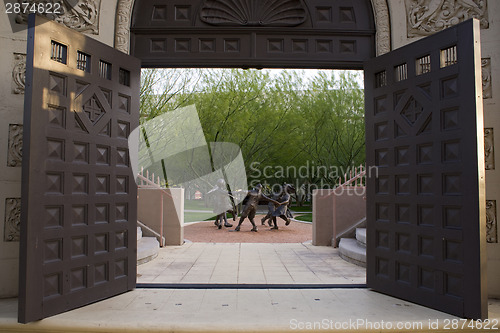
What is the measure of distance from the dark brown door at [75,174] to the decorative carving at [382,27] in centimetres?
325

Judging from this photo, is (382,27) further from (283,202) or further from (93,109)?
(283,202)

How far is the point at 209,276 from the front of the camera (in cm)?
580

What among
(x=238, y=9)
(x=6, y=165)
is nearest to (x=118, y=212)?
(x=6, y=165)

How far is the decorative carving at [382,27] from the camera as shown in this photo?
15.7ft

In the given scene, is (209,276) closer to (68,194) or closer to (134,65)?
(68,194)

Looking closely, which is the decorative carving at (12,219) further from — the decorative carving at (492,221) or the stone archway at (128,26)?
the decorative carving at (492,221)

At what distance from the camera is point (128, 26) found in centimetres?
488

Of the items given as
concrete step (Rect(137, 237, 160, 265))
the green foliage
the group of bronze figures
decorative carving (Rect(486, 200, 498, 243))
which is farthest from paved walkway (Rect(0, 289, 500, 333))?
the green foliage

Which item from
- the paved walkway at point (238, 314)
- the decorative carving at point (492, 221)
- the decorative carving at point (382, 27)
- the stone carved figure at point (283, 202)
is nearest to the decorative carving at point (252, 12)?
the decorative carving at point (382, 27)

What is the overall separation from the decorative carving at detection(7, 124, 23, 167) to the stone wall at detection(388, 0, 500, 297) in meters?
4.88

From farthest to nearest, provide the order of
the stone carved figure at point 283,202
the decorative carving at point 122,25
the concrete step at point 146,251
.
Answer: the stone carved figure at point 283,202 < the concrete step at point 146,251 < the decorative carving at point 122,25

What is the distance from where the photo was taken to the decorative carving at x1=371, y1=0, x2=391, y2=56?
4797 millimetres

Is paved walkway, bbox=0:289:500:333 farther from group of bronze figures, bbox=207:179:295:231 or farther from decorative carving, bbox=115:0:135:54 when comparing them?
group of bronze figures, bbox=207:179:295:231

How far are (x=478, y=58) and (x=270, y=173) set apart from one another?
27.0m
